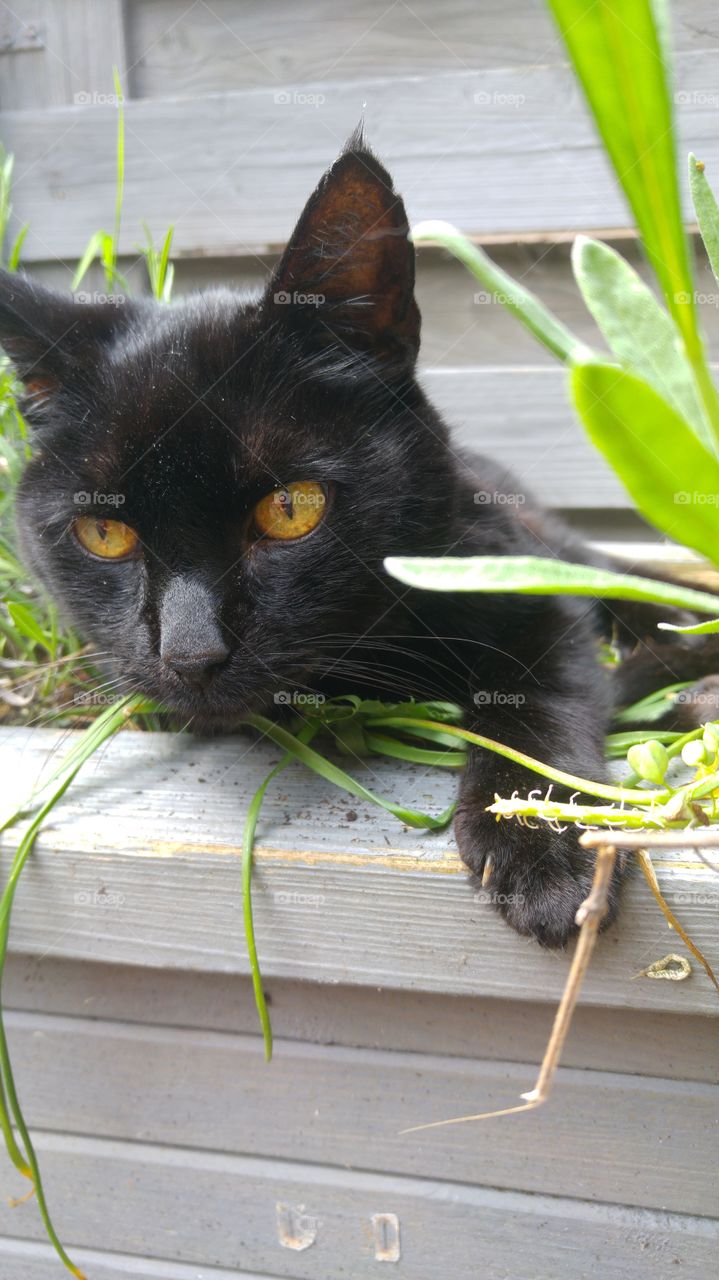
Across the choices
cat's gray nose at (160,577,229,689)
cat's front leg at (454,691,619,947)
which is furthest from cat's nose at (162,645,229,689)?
cat's front leg at (454,691,619,947)

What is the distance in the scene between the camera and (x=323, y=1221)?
2.85 ft

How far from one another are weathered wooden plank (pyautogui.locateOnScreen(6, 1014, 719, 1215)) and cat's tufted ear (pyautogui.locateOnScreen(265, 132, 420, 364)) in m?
0.71

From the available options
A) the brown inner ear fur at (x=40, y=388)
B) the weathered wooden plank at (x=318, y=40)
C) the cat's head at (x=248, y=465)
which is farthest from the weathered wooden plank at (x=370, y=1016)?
the weathered wooden plank at (x=318, y=40)

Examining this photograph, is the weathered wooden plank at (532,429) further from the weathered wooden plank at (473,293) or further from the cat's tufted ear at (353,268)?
the cat's tufted ear at (353,268)

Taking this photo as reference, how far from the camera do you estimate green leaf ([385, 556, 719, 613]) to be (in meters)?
0.41

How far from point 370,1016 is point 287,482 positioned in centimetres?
51

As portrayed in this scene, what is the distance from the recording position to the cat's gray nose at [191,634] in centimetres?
80

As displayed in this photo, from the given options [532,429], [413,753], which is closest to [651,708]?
[413,753]

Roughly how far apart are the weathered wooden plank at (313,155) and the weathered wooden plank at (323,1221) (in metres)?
1.74

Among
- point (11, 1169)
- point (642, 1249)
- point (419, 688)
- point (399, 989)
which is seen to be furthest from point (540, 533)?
point (11, 1169)

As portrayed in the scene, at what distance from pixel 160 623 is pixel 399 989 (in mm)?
399

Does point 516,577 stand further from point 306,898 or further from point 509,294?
point 306,898

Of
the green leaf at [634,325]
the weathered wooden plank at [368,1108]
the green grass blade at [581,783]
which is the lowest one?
the weathered wooden plank at [368,1108]

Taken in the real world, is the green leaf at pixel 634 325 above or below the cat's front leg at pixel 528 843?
above
